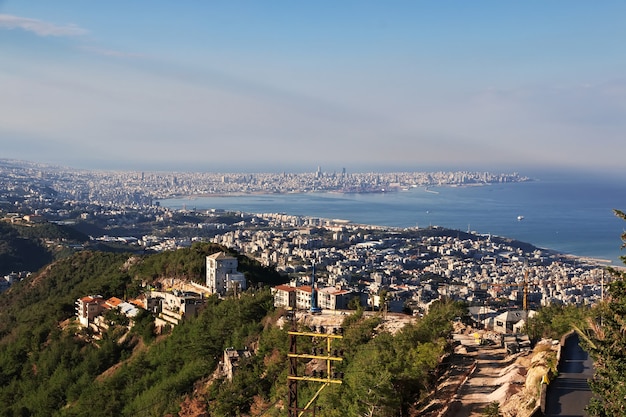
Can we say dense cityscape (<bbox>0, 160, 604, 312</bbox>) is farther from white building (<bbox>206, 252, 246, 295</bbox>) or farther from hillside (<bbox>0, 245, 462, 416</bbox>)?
hillside (<bbox>0, 245, 462, 416</bbox>)

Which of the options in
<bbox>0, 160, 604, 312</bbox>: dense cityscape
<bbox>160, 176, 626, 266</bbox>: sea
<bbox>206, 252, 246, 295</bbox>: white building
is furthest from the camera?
<bbox>160, 176, 626, 266</bbox>: sea

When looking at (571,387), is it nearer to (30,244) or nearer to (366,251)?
(366,251)

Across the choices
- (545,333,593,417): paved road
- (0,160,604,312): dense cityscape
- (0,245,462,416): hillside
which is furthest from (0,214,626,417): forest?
(0,160,604,312): dense cityscape

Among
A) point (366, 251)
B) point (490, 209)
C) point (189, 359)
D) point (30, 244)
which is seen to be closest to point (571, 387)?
point (189, 359)

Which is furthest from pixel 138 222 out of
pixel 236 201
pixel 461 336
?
pixel 461 336

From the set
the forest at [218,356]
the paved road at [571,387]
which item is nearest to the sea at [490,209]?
the forest at [218,356]

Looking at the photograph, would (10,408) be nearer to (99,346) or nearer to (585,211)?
(99,346)

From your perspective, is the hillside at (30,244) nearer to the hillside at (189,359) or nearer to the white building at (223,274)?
the hillside at (189,359)
